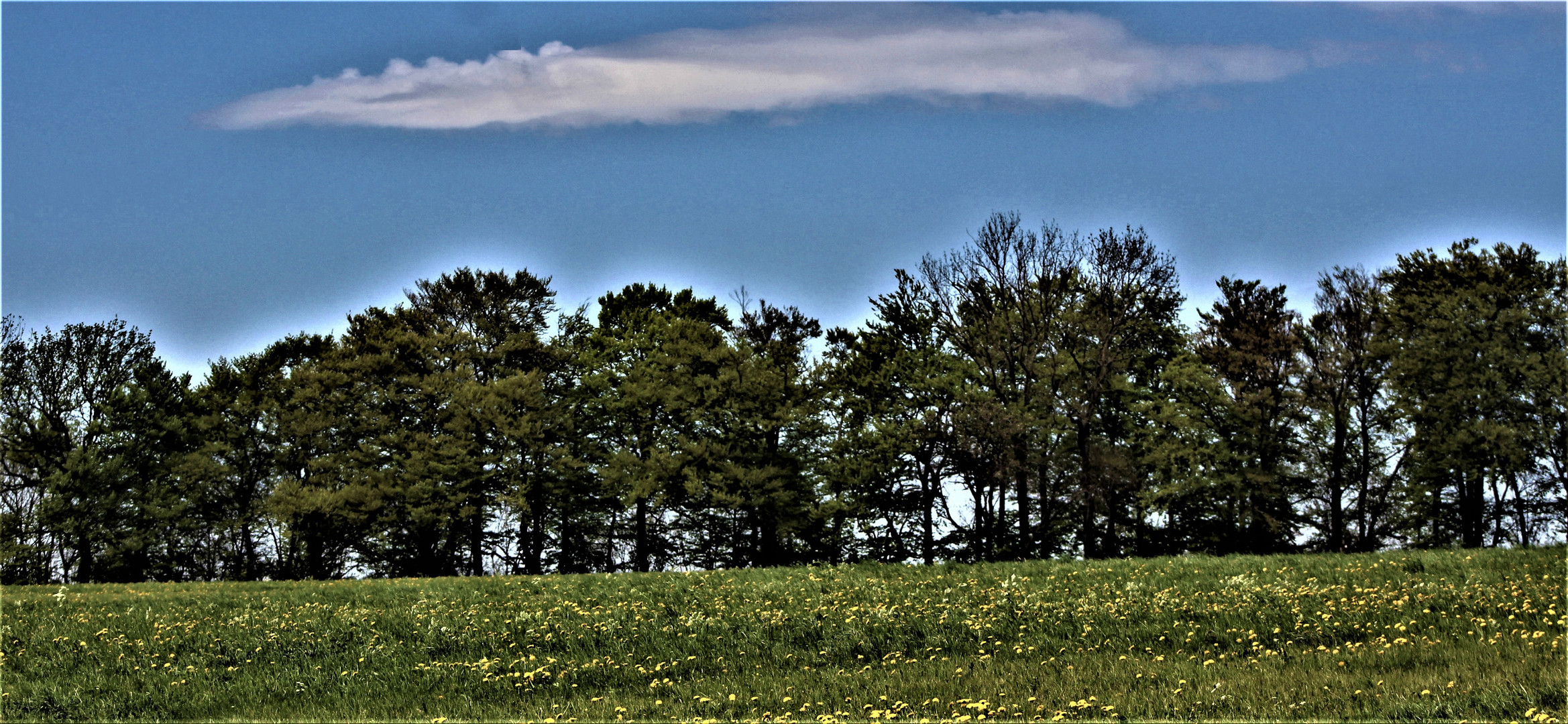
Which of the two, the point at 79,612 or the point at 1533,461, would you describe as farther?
the point at 1533,461

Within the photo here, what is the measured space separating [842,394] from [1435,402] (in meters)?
21.1

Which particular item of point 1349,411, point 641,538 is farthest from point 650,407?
point 1349,411

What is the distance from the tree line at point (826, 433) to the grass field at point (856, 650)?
58.1 ft

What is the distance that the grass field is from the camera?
495 inches

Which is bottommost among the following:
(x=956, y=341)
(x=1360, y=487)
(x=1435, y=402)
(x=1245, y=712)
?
(x=1245, y=712)

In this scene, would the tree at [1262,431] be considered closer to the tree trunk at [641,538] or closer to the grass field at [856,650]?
the grass field at [856,650]

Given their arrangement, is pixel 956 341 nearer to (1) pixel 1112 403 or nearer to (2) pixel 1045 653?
(1) pixel 1112 403

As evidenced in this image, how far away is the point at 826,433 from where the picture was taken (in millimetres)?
44656

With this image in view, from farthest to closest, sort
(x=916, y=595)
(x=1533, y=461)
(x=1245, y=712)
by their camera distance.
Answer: (x=1533, y=461)
(x=916, y=595)
(x=1245, y=712)

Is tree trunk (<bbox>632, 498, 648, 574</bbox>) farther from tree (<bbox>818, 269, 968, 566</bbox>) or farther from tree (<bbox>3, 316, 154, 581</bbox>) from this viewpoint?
tree (<bbox>3, 316, 154, 581</bbox>)

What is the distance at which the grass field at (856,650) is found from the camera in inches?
495

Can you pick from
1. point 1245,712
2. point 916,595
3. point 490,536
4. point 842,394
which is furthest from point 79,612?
point 842,394

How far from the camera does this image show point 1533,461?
40.4 m

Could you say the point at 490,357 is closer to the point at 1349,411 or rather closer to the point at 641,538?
the point at 641,538
